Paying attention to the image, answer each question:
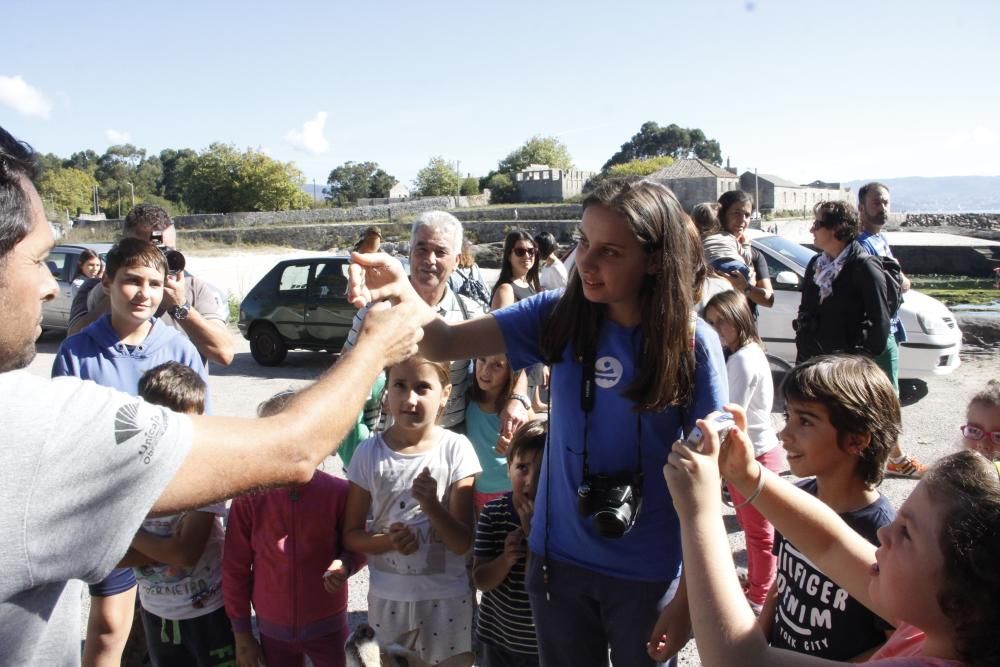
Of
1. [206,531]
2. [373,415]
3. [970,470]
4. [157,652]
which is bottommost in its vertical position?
[157,652]

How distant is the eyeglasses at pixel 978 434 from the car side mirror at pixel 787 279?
581 centimetres

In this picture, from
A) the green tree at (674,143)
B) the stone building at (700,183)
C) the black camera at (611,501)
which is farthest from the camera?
the green tree at (674,143)

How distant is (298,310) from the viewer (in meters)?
10.4

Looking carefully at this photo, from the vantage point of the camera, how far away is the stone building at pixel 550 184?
6906 cm

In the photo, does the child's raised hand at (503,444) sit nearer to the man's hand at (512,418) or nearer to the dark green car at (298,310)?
the man's hand at (512,418)

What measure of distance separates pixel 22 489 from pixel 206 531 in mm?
1894

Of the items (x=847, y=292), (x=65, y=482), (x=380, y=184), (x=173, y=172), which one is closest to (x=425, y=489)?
(x=65, y=482)

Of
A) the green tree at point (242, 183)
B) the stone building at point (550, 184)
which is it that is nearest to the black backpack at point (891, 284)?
the stone building at point (550, 184)

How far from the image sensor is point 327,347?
34.2 feet

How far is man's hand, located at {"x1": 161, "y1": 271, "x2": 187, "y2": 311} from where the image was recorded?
3.58 m

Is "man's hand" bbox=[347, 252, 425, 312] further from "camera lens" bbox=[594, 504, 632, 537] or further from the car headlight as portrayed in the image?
the car headlight

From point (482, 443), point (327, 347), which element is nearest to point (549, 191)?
point (327, 347)

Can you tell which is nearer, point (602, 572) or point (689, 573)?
point (689, 573)

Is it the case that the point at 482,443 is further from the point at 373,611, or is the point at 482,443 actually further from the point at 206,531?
the point at 206,531
